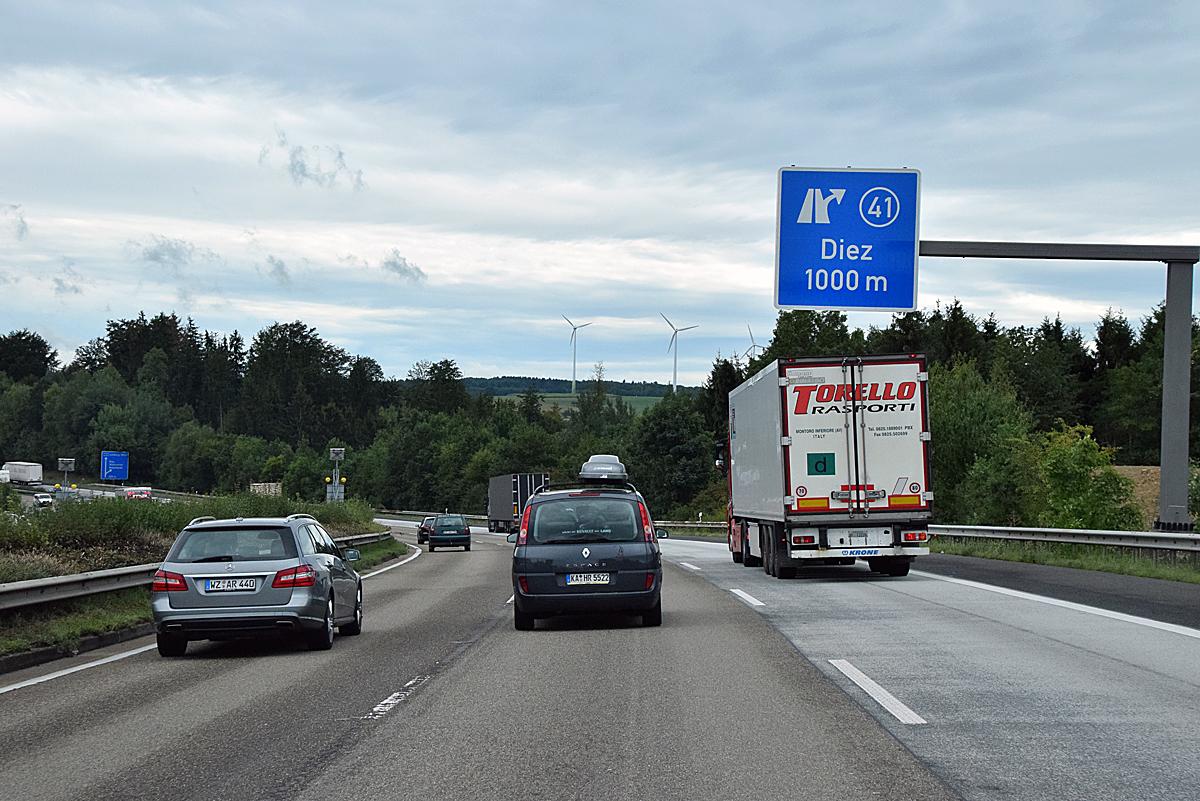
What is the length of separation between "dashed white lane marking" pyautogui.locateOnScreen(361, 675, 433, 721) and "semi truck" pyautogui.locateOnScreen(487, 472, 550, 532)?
58.7 m

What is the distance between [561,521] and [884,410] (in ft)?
28.1

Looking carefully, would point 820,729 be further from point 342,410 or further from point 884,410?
point 342,410

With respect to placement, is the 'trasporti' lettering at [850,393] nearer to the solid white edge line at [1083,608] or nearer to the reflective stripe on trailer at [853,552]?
the reflective stripe on trailer at [853,552]

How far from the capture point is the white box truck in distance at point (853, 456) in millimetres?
22906

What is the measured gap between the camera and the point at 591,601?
51.4 ft

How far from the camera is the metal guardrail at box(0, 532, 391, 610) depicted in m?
13.8

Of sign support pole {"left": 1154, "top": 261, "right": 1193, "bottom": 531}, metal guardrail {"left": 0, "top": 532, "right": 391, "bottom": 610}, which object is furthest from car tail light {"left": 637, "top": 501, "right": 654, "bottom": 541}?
sign support pole {"left": 1154, "top": 261, "right": 1193, "bottom": 531}

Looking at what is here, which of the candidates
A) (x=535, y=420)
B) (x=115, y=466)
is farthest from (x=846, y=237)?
(x=535, y=420)

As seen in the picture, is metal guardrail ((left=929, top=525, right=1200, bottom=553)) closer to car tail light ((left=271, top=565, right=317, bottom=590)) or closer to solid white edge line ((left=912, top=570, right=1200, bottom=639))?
solid white edge line ((left=912, top=570, right=1200, bottom=639))

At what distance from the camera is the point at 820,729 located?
859cm

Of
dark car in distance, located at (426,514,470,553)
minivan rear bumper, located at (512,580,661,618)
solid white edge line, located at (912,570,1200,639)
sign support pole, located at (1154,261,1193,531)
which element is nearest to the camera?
solid white edge line, located at (912,570,1200,639)

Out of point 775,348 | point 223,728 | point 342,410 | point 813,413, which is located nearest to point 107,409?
point 342,410

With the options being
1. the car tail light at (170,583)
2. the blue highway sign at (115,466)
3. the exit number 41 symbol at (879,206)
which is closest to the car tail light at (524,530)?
the car tail light at (170,583)

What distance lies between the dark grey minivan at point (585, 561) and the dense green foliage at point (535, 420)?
59.4 feet
